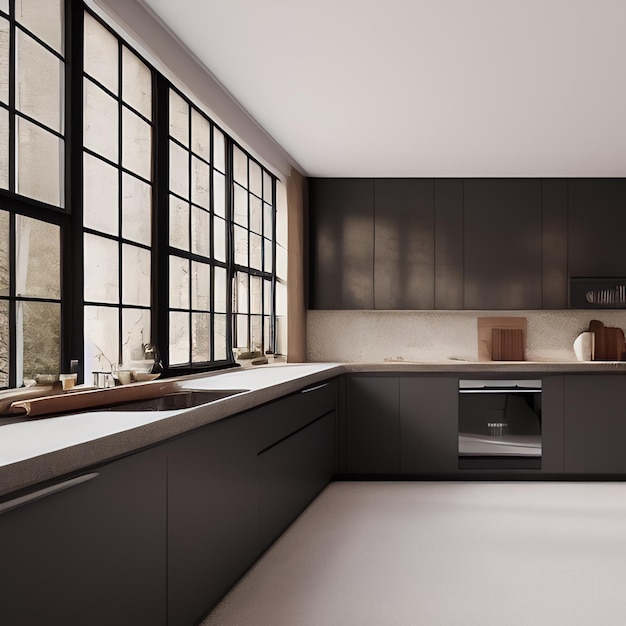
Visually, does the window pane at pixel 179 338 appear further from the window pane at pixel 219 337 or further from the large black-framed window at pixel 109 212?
the window pane at pixel 219 337

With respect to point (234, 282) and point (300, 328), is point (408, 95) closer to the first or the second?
point (234, 282)

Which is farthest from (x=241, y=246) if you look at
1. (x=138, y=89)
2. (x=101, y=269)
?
(x=101, y=269)

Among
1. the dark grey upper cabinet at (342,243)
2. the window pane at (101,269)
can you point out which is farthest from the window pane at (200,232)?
the dark grey upper cabinet at (342,243)

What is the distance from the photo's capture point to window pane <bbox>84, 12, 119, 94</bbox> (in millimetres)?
3402

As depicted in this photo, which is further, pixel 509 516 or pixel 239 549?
pixel 509 516

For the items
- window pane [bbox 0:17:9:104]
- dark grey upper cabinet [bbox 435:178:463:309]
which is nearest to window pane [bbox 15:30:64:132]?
window pane [bbox 0:17:9:104]

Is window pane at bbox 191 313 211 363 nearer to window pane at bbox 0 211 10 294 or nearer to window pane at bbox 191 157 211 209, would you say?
window pane at bbox 191 157 211 209

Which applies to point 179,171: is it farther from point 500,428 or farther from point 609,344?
point 609,344

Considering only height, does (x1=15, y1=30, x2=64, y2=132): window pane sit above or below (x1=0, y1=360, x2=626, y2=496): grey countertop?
above

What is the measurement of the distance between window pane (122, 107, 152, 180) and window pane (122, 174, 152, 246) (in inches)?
3.4

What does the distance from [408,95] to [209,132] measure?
48.4 inches

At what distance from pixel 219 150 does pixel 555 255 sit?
9.88 ft

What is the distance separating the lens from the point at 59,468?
5.38 ft

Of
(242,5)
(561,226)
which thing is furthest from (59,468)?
(561,226)
